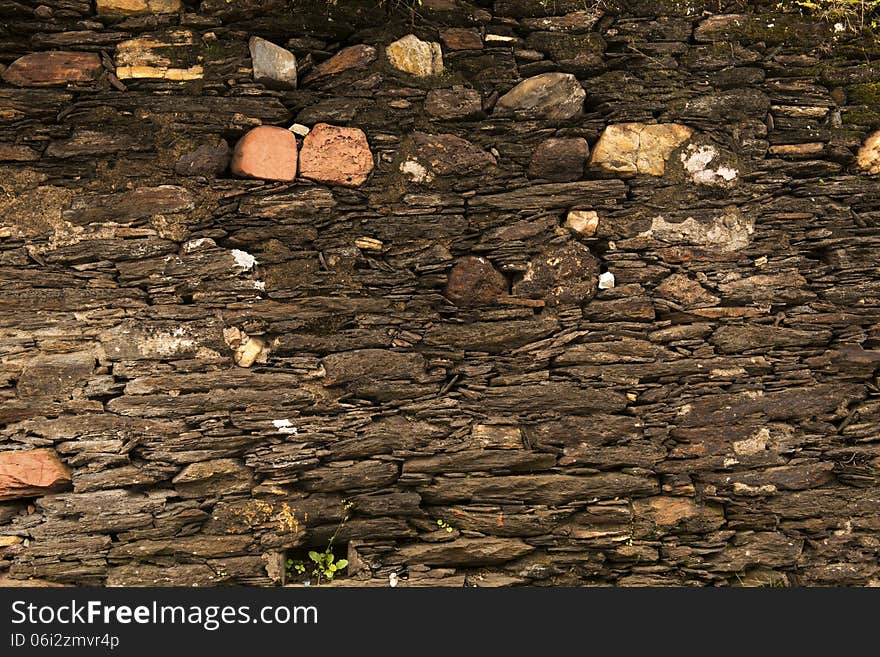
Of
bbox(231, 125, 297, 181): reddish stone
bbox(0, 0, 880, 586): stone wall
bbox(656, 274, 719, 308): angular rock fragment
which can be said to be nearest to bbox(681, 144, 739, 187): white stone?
bbox(0, 0, 880, 586): stone wall

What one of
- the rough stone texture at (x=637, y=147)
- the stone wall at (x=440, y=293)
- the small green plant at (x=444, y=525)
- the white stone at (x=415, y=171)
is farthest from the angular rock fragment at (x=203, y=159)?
the small green plant at (x=444, y=525)

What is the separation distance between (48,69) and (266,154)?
1131 mm

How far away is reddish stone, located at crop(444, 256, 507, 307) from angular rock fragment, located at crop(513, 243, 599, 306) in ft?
0.49

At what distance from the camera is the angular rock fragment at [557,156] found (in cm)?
376

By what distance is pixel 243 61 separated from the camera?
365 centimetres

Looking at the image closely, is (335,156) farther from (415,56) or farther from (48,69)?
(48,69)

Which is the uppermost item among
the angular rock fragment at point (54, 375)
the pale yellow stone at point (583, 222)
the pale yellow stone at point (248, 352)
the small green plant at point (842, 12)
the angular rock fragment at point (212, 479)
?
the small green plant at point (842, 12)

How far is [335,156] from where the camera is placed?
368 centimetres

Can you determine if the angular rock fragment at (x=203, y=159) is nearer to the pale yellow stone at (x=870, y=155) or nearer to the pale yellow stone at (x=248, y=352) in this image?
the pale yellow stone at (x=248, y=352)

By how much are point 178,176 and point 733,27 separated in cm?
300

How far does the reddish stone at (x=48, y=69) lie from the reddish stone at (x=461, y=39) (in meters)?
1.80

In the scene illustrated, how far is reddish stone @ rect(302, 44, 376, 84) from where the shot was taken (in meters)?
3.72

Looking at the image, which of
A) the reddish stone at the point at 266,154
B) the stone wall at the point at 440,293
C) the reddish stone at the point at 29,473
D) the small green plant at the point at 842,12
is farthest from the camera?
the small green plant at the point at 842,12

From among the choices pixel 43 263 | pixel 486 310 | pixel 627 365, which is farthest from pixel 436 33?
pixel 43 263
